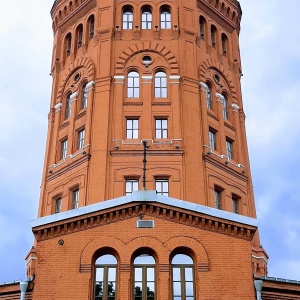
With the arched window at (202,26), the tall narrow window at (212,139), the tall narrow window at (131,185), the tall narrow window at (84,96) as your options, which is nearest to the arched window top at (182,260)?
the tall narrow window at (131,185)

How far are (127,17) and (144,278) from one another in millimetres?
24232

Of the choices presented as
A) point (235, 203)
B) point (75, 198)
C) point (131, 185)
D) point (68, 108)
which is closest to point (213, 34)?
point (68, 108)

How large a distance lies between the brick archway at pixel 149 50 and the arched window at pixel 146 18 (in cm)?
179

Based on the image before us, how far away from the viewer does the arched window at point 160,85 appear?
42000mm

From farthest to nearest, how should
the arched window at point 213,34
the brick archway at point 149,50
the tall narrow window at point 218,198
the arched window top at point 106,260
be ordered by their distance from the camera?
the arched window at point 213,34 → the brick archway at point 149,50 → the tall narrow window at point 218,198 → the arched window top at point 106,260

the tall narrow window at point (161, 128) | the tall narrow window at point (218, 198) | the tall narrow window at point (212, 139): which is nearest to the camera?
the tall narrow window at point (218, 198)

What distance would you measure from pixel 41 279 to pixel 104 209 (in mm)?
3953

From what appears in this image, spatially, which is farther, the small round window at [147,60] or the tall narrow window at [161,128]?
the small round window at [147,60]

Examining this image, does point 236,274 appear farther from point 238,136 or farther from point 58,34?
point 58,34

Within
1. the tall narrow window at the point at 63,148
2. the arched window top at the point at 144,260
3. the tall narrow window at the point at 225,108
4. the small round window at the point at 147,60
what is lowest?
the arched window top at the point at 144,260

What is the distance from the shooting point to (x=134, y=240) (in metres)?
26.5

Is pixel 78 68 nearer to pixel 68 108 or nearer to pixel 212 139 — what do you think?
pixel 68 108

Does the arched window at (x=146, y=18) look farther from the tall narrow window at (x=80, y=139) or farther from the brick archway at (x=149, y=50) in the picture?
the tall narrow window at (x=80, y=139)

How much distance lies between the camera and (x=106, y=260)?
86.7ft
